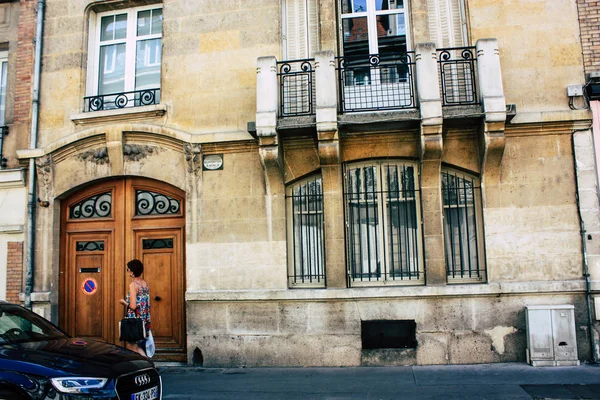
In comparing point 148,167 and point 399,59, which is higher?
point 399,59

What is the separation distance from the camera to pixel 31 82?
33.0ft

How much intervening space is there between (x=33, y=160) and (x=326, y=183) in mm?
5582

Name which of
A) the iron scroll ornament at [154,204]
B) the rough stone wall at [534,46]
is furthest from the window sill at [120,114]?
the rough stone wall at [534,46]

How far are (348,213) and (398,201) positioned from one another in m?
0.87

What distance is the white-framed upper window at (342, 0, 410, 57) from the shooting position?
9.16m

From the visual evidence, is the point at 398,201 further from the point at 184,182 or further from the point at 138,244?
the point at 138,244

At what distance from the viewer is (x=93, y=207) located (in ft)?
32.0

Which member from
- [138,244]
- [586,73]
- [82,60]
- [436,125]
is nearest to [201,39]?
[82,60]

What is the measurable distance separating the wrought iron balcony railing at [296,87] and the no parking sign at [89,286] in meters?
4.72

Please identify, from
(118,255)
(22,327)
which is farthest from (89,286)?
(22,327)

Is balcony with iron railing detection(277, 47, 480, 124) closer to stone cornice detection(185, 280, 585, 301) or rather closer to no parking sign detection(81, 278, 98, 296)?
stone cornice detection(185, 280, 585, 301)

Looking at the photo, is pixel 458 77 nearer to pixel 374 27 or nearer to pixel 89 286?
pixel 374 27

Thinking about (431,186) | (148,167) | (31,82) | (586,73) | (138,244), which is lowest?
(138,244)

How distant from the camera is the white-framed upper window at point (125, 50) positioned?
32.8 feet
